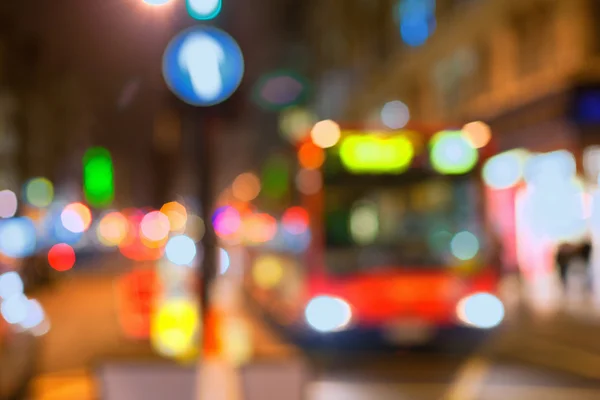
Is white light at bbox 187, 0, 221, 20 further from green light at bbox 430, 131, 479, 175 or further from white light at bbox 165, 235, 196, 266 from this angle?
white light at bbox 165, 235, 196, 266

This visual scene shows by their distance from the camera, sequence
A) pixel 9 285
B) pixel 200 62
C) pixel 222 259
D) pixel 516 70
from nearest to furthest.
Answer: pixel 200 62 → pixel 9 285 → pixel 222 259 → pixel 516 70

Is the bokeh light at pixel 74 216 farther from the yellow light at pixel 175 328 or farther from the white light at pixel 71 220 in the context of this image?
the yellow light at pixel 175 328

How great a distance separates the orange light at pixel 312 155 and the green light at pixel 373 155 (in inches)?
13.3

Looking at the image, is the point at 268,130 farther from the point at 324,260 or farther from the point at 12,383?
the point at 12,383

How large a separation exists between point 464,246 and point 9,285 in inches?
260

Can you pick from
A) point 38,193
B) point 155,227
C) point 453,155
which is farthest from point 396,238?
point 38,193

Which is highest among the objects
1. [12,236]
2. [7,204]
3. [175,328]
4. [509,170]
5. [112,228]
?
[112,228]

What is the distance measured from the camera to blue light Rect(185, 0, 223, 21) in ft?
22.1

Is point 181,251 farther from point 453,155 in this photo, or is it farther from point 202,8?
point 202,8

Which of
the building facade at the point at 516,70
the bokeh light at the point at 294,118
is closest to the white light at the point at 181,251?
the building facade at the point at 516,70

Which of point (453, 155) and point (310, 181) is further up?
point (453, 155)

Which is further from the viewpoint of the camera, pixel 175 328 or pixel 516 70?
pixel 516 70

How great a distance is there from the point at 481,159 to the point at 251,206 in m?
20.0

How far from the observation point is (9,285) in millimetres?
10141
